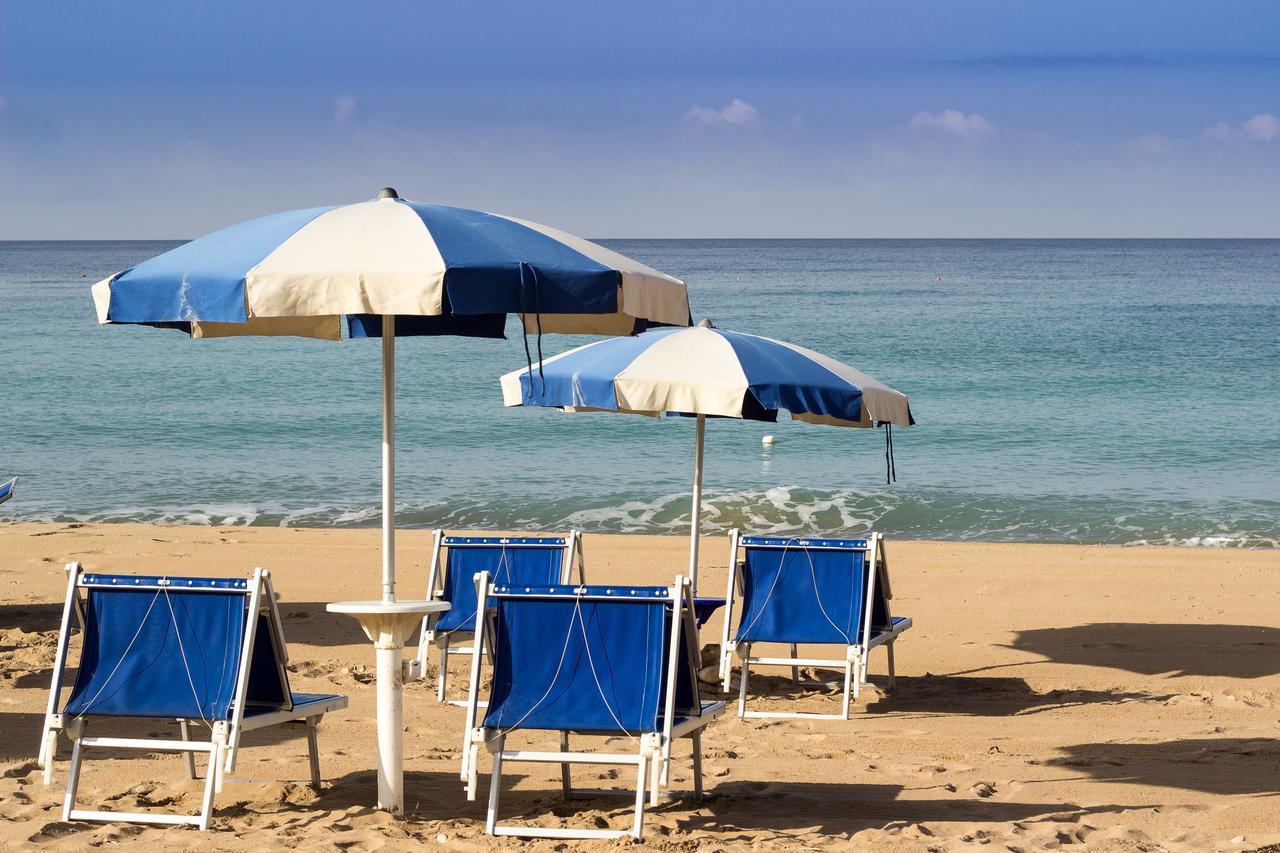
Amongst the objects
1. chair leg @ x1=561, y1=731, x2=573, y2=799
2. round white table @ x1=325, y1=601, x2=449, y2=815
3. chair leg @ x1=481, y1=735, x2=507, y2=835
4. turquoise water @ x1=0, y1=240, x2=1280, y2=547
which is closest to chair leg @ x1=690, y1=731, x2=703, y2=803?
chair leg @ x1=561, y1=731, x2=573, y2=799

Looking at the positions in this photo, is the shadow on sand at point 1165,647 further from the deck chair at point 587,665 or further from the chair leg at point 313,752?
the chair leg at point 313,752

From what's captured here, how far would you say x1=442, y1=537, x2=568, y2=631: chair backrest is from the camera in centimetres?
727

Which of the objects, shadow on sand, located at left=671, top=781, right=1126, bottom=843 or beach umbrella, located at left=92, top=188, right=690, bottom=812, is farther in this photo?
shadow on sand, located at left=671, top=781, right=1126, bottom=843

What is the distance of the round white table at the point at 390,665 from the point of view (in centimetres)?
462

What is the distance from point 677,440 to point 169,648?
18862mm

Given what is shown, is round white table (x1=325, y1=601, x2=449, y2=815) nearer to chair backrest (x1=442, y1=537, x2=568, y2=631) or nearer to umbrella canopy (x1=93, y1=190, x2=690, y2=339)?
umbrella canopy (x1=93, y1=190, x2=690, y2=339)

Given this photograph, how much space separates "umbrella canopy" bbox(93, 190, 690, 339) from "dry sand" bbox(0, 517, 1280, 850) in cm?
174

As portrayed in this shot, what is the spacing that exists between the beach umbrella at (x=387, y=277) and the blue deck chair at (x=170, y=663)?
370mm

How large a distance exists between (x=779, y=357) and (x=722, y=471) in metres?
13.0

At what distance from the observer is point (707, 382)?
21.3ft

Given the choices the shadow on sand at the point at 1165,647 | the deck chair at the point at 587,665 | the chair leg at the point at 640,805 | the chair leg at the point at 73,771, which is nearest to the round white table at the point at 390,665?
the deck chair at the point at 587,665

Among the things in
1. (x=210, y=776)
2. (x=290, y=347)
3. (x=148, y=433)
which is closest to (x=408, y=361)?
(x=290, y=347)

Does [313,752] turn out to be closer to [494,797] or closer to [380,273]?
[494,797]

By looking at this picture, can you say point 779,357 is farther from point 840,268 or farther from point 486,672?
point 840,268
